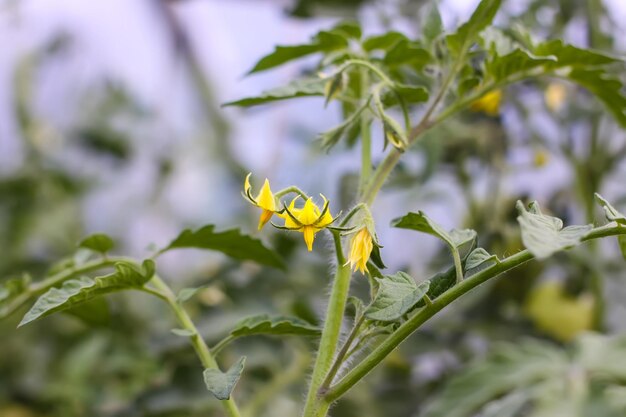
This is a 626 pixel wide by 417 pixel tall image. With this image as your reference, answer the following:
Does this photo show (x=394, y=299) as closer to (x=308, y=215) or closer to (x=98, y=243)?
(x=308, y=215)

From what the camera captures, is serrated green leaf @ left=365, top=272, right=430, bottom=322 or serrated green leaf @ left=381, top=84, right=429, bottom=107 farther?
serrated green leaf @ left=381, top=84, right=429, bottom=107

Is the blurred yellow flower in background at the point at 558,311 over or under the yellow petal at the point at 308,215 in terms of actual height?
under

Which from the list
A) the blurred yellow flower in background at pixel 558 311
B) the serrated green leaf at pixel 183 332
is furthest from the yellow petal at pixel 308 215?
the blurred yellow flower in background at pixel 558 311

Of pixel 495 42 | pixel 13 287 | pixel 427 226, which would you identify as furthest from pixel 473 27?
pixel 13 287

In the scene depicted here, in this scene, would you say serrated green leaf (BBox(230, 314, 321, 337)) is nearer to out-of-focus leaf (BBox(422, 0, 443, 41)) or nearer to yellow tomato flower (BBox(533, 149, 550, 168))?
out-of-focus leaf (BBox(422, 0, 443, 41))

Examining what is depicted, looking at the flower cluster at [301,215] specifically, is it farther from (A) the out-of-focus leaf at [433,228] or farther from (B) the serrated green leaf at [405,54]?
(B) the serrated green leaf at [405,54]

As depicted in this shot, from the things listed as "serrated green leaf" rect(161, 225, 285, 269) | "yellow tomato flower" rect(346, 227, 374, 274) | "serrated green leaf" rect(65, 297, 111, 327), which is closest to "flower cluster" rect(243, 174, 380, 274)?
"yellow tomato flower" rect(346, 227, 374, 274)
